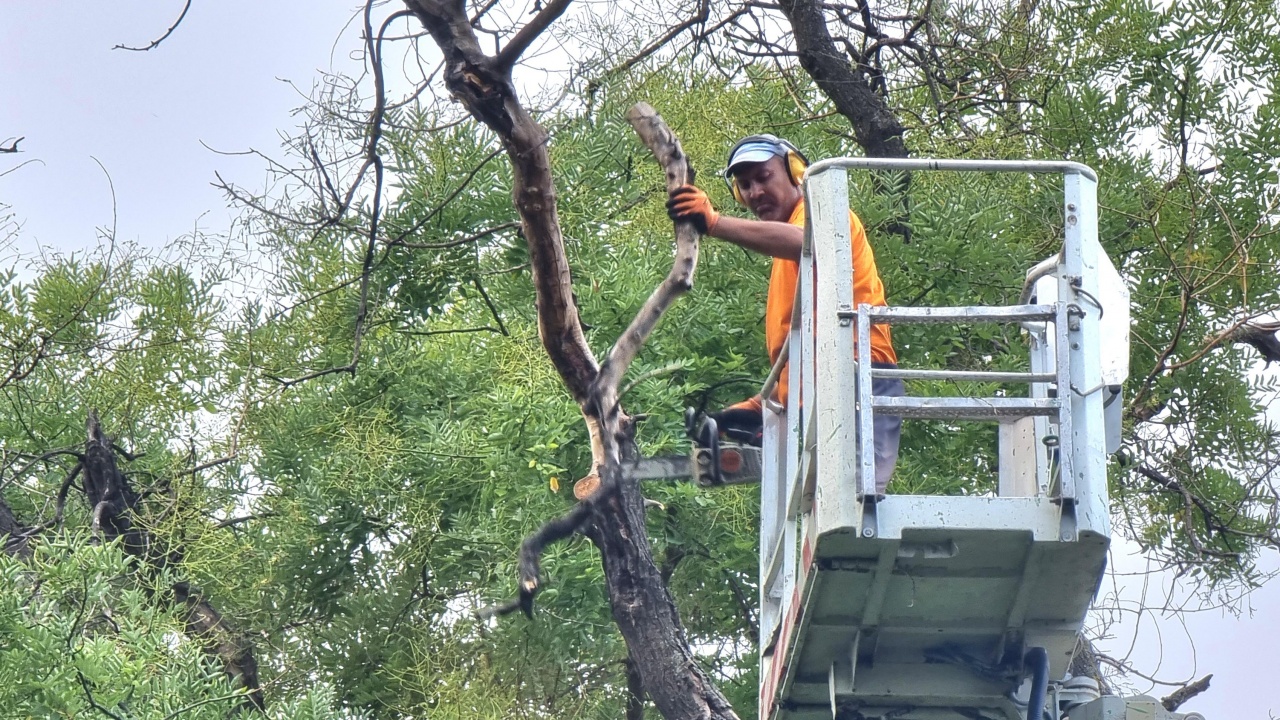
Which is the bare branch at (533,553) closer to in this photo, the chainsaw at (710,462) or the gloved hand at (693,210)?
the chainsaw at (710,462)

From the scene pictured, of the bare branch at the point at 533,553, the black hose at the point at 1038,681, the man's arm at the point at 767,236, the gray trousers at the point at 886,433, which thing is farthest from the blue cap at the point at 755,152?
the black hose at the point at 1038,681

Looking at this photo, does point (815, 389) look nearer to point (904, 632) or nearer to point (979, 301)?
point (904, 632)

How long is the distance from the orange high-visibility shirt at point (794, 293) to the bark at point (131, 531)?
4.01 metres

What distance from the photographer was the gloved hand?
5141mm

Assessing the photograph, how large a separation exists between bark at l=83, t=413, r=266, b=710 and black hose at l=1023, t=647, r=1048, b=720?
4890mm

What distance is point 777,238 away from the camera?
5.19 meters

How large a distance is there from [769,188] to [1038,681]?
1.94 metres

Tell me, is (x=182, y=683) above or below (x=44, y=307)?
below

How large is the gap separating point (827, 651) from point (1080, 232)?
1.34 metres

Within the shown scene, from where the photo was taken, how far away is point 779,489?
5500mm

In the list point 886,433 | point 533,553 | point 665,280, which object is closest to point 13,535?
point 533,553

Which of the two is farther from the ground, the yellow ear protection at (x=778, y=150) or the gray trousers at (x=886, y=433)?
the yellow ear protection at (x=778, y=150)

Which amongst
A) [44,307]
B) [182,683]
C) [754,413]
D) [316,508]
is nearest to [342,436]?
[316,508]

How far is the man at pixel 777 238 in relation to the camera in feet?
16.8
